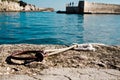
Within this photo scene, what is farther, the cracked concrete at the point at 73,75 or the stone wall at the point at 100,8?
the stone wall at the point at 100,8

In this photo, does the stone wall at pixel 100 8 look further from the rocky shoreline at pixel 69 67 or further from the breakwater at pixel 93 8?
the rocky shoreline at pixel 69 67

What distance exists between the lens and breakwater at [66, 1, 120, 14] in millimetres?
82500

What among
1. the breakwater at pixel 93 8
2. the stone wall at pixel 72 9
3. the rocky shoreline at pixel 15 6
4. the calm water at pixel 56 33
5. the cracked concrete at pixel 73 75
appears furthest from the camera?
the rocky shoreline at pixel 15 6

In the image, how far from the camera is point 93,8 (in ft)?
278

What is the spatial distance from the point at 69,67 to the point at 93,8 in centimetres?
8127

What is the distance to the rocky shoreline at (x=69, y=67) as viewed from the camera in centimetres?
416

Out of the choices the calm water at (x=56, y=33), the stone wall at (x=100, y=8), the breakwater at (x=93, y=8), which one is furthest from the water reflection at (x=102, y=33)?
the stone wall at (x=100, y=8)

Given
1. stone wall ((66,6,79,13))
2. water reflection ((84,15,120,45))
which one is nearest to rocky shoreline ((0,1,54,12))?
stone wall ((66,6,79,13))

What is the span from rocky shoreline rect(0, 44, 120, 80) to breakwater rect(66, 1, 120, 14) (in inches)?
3029

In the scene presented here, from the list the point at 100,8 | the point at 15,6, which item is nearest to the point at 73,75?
the point at 100,8

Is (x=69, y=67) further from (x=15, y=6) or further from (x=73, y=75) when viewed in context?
(x=15, y=6)

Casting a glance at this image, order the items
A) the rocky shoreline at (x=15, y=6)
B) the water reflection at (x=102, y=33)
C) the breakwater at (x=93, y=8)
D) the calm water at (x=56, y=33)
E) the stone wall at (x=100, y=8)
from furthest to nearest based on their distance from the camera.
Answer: the rocky shoreline at (x=15, y=6) → the stone wall at (x=100, y=8) → the breakwater at (x=93, y=8) → the water reflection at (x=102, y=33) → the calm water at (x=56, y=33)

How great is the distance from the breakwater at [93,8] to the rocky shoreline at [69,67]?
76945mm

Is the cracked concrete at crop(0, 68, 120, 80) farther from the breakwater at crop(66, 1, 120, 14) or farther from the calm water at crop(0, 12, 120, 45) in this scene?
the breakwater at crop(66, 1, 120, 14)
